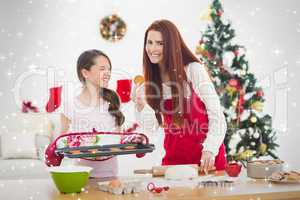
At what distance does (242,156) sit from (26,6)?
2.80 m

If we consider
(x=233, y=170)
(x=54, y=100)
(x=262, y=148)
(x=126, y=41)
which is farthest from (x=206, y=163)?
(x=126, y=41)

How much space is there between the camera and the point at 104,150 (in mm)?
1957

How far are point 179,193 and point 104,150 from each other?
1.34 feet

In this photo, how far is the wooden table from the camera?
1.63 metres

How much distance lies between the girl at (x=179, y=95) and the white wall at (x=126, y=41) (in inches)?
109

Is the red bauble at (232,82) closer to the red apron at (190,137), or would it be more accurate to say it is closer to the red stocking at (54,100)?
the red stocking at (54,100)

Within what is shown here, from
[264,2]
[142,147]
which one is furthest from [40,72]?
[142,147]

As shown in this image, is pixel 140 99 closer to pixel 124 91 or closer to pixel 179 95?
pixel 179 95

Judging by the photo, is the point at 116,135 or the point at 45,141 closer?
the point at 116,135

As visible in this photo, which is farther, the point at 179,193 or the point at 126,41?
the point at 126,41

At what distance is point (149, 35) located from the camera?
8.34 feet

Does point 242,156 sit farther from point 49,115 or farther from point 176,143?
point 176,143

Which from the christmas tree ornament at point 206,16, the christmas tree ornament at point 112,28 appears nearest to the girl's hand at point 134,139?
the christmas tree ornament at point 112,28

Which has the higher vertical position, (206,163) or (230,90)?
(230,90)
